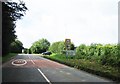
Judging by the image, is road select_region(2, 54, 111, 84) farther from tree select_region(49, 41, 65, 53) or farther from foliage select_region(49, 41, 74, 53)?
tree select_region(49, 41, 65, 53)

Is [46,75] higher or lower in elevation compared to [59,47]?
lower

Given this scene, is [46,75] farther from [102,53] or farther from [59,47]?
[59,47]

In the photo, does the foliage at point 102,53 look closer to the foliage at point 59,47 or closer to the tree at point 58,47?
the foliage at point 59,47

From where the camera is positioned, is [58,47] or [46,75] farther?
[58,47]

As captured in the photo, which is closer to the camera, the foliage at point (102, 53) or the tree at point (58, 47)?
the foliage at point (102, 53)

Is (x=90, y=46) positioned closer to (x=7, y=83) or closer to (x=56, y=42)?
(x=7, y=83)

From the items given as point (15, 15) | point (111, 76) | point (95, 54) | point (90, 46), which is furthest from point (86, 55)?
point (111, 76)

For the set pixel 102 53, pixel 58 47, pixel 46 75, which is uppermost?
pixel 102 53

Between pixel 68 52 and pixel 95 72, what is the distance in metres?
30.4

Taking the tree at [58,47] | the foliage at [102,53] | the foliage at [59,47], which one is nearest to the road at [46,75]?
the foliage at [102,53]

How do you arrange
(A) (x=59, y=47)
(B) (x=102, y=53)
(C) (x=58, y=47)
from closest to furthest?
1. (B) (x=102, y=53)
2. (A) (x=59, y=47)
3. (C) (x=58, y=47)

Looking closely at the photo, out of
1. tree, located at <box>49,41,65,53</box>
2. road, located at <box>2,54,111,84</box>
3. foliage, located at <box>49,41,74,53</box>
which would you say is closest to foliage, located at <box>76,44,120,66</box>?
road, located at <box>2,54,111,84</box>

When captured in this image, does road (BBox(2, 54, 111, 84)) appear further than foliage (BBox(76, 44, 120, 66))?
No

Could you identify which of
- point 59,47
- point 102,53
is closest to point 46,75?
point 102,53
